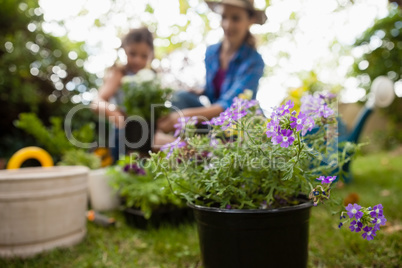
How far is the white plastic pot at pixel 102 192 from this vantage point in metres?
2.04

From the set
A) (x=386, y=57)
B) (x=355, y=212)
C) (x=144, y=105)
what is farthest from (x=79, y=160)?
(x=386, y=57)

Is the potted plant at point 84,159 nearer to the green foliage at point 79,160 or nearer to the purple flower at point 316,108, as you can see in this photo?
the green foliage at point 79,160

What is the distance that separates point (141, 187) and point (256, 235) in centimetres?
95

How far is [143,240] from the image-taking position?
4.96 feet

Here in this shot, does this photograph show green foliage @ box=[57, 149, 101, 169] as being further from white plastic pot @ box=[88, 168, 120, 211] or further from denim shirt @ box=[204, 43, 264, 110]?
denim shirt @ box=[204, 43, 264, 110]

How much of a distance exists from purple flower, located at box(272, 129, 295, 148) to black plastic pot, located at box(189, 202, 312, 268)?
22 centimetres

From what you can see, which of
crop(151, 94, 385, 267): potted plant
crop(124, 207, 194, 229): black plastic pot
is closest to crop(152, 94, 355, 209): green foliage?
crop(151, 94, 385, 267): potted plant

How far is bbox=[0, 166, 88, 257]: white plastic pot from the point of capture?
129 centimetres

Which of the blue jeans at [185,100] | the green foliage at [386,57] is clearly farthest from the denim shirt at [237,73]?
the green foliage at [386,57]

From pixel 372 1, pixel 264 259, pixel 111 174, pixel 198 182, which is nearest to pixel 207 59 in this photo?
pixel 111 174

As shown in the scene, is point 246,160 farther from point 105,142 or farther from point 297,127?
point 105,142

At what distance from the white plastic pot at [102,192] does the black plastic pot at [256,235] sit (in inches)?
53.3

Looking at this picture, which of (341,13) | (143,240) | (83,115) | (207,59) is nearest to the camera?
(143,240)

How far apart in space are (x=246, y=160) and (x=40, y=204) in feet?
3.37
